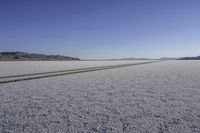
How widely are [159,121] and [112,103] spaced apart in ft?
5.72

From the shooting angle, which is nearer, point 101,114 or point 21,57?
point 101,114

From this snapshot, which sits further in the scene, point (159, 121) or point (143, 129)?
point (159, 121)

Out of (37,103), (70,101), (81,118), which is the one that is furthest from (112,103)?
(37,103)

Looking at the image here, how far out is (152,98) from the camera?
6406 mm

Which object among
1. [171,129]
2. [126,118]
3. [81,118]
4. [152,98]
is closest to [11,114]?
[81,118]

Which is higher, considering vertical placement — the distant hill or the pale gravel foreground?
the distant hill

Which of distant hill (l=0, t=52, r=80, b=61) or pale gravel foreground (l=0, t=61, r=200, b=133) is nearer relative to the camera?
pale gravel foreground (l=0, t=61, r=200, b=133)

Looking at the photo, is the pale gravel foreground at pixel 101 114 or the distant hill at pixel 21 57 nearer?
the pale gravel foreground at pixel 101 114

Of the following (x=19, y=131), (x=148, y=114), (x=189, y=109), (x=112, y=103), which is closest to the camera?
(x=19, y=131)

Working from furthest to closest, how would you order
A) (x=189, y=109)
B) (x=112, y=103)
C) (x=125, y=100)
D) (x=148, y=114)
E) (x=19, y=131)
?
(x=125, y=100)
(x=112, y=103)
(x=189, y=109)
(x=148, y=114)
(x=19, y=131)

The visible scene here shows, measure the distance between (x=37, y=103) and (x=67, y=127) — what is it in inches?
83.8

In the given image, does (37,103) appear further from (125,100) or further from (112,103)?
(125,100)

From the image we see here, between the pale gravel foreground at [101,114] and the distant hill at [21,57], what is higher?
the distant hill at [21,57]

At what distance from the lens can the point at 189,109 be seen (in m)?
5.05
